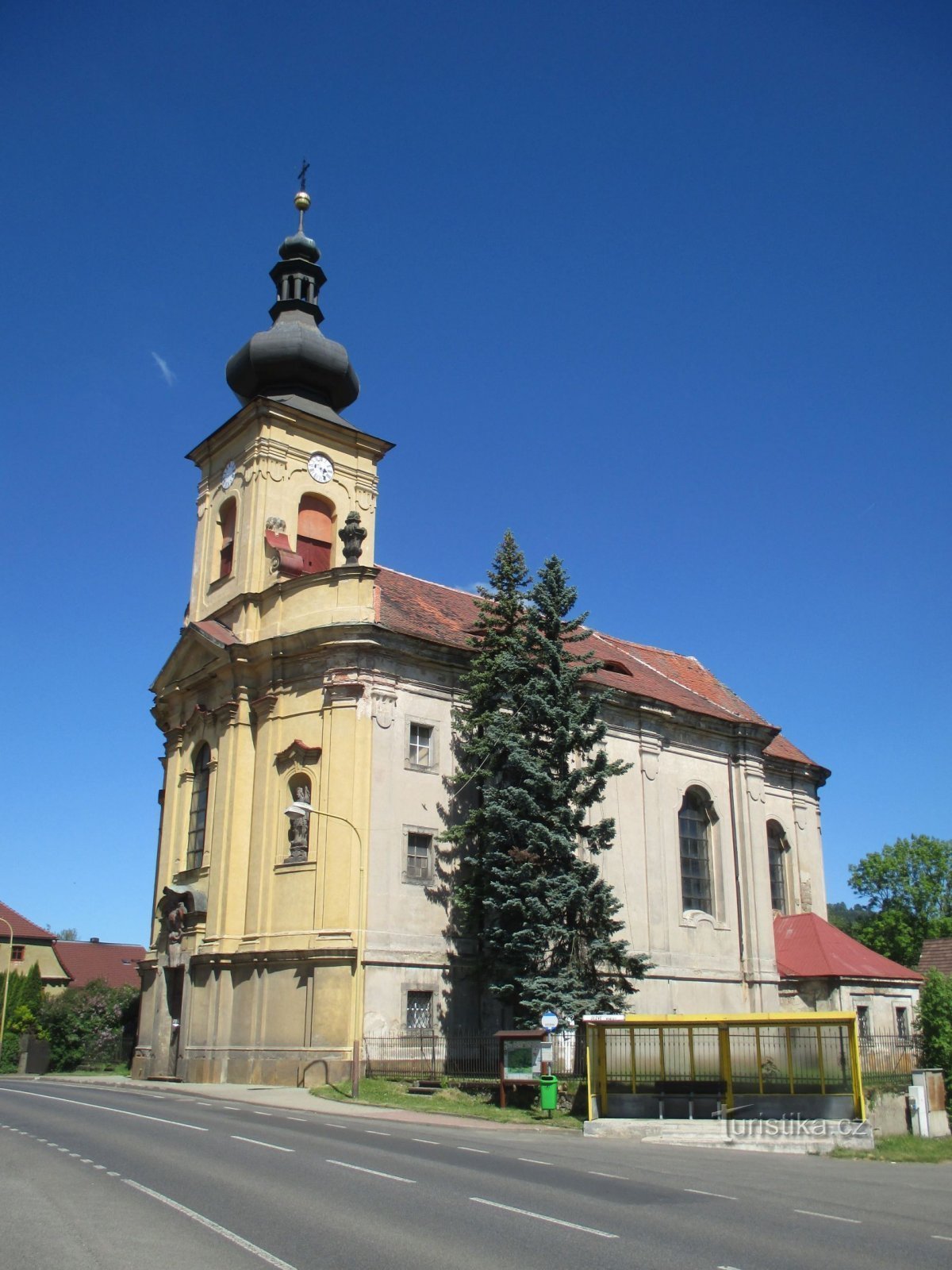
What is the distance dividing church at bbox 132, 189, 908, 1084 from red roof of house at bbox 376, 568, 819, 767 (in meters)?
0.19

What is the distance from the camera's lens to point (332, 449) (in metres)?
37.9

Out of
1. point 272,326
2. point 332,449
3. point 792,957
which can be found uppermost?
point 272,326

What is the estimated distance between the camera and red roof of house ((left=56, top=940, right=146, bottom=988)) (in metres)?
73.5

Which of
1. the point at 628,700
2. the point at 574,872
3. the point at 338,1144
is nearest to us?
the point at 338,1144

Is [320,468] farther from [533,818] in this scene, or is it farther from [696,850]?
[696,850]

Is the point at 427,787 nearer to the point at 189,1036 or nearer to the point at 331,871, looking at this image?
the point at 331,871

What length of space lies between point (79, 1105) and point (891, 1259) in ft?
60.0

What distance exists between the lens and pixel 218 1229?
9.48 metres

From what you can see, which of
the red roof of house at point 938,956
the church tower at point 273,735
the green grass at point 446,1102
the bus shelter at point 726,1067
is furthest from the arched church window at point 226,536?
the red roof of house at point 938,956

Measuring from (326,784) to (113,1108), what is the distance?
10.3 m

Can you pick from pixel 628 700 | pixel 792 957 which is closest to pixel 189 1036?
pixel 628 700

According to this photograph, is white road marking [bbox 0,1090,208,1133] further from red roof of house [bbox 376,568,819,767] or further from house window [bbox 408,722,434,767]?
red roof of house [bbox 376,568,819,767]

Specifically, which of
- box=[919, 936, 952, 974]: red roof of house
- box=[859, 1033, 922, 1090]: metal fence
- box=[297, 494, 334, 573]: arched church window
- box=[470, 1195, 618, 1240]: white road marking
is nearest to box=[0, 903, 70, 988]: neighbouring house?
box=[297, 494, 334, 573]: arched church window

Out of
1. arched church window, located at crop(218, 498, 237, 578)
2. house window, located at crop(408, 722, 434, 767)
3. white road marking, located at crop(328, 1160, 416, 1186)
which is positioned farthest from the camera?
arched church window, located at crop(218, 498, 237, 578)
